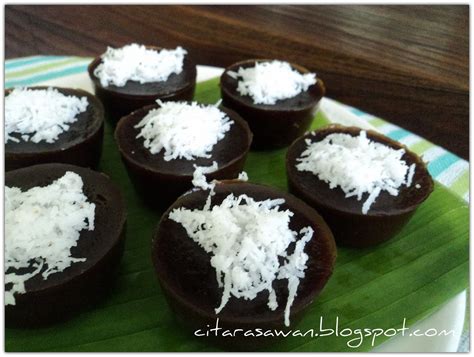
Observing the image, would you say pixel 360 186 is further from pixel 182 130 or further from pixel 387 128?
pixel 387 128

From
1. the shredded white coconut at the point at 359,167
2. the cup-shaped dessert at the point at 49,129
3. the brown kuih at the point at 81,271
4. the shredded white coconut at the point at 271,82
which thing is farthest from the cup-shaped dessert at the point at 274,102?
the brown kuih at the point at 81,271

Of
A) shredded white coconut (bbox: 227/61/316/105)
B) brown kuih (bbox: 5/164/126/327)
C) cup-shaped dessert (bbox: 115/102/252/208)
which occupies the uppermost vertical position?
shredded white coconut (bbox: 227/61/316/105)

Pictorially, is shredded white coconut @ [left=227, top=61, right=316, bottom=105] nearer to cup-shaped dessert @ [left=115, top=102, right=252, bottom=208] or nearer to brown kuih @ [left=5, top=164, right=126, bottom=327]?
cup-shaped dessert @ [left=115, top=102, right=252, bottom=208]

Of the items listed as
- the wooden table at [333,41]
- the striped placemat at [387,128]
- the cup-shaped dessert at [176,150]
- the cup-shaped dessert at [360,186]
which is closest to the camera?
the cup-shaped dessert at [360,186]

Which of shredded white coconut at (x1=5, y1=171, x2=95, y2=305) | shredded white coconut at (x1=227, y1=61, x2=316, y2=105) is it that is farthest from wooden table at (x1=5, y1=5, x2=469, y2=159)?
shredded white coconut at (x1=5, y1=171, x2=95, y2=305)

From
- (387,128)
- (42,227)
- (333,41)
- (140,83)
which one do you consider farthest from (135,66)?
(333,41)

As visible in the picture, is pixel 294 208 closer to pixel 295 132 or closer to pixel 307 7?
pixel 295 132

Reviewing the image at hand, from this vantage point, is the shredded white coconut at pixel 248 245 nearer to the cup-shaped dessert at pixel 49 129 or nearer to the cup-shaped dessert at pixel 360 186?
the cup-shaped dessert at pixel 360 186

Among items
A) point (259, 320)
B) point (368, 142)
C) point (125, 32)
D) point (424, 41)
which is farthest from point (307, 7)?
point (259, 320)
